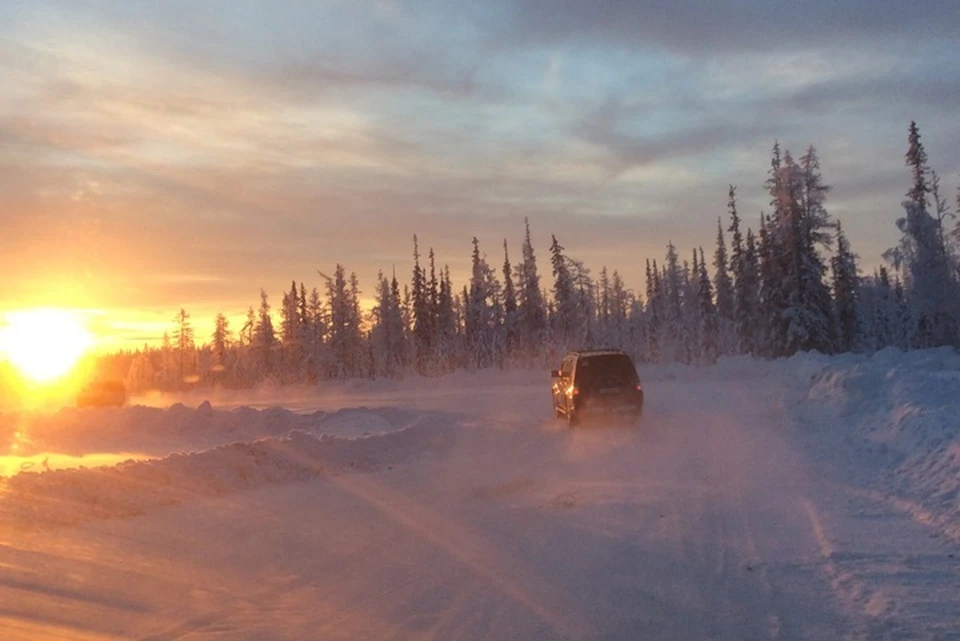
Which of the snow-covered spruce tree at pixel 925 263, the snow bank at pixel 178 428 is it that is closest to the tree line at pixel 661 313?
the snow-covered spruce tree at pixel 925 263

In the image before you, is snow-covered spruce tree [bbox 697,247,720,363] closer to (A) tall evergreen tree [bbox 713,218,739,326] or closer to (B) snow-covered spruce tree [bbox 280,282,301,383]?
(A) tall evergreen tree [bbox 713,218,739,326]

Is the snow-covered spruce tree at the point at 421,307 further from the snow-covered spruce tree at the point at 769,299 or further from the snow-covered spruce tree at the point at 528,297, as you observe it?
the snow-covered spruce tree at the point at 769,299

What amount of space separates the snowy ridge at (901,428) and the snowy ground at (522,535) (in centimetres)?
7

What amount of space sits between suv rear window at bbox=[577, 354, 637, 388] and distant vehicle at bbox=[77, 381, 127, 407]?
33.8 m

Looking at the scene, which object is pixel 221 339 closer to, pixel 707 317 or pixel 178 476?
pixel 707 317

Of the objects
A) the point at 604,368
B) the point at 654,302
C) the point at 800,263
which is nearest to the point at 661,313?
the point at 654,302

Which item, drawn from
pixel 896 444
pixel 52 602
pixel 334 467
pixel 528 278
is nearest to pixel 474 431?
pixel 334 467

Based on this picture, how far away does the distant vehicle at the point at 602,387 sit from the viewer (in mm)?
23500

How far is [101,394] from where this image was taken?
1941 inches

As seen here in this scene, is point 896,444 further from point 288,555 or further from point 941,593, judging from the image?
point 288,555

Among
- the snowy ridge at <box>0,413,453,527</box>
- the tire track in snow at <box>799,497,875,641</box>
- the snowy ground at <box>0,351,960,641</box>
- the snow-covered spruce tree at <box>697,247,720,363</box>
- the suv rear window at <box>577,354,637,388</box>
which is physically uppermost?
the snow-covered spruce tree at <box>697,247,720,363</box>

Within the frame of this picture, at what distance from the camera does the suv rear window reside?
2380 cm

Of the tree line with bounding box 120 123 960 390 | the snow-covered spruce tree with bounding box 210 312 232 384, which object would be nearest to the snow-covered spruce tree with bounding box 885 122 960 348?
the tree line with bounding box 120 123 960 390

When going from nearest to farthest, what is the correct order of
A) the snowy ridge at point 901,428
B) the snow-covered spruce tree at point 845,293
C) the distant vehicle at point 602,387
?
the snowy ridge at point 901,428 → the distant vehicle at point 602,387 → the snow-covered spruce tree at point 845,293
